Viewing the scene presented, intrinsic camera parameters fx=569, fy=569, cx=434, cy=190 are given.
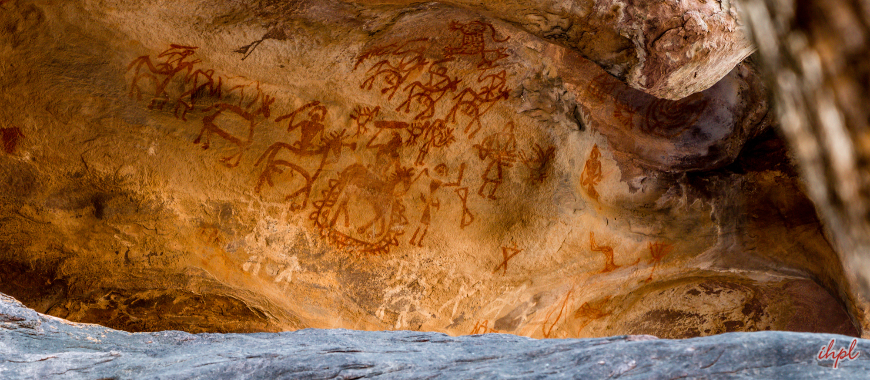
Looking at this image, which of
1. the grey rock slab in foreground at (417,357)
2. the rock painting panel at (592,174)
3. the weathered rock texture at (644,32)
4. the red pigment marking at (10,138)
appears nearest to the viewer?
the grey rock slab in foreground at (417,357)

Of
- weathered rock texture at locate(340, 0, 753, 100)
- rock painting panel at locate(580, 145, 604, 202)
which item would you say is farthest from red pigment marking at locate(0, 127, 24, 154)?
rock painting panel at locate(580, 145, 604, 202)

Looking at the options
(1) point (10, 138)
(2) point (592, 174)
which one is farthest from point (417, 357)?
(2) point (592, 174)

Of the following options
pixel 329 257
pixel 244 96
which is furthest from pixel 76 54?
pixel 329 257

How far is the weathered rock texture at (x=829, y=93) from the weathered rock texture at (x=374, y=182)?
89.4 inches

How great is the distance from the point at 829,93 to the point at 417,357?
130 centimetres

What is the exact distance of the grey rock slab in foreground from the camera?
136 cm

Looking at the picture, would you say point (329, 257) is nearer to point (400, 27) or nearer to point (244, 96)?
point (244, 96)

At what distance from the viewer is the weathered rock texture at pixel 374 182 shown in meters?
2.76

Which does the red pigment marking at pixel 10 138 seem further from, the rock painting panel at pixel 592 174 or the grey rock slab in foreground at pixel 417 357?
the rock painting panel at pixel 592 174

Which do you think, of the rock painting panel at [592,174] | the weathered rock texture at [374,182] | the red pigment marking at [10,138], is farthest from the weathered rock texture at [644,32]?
the red pigment marking at [10,138]

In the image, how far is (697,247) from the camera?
3.85 metres

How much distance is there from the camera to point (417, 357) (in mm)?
1550

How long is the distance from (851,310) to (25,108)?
4674 mm

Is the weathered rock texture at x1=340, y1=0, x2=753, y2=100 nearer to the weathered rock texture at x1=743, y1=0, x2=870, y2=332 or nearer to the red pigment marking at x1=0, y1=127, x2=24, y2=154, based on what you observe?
the red pigment marking at x1=0, y1=127, x2=24, y2=154
